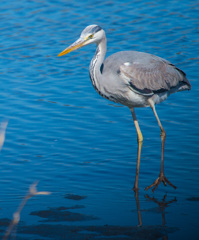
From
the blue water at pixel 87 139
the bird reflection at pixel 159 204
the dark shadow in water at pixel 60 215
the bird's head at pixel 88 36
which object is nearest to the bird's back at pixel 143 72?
the bird's head at pixel 88 36

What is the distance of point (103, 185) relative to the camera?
6.89 m

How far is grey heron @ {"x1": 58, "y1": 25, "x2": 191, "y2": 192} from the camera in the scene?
7023mm

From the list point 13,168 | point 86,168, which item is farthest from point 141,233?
point 13,168

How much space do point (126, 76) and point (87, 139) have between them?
163cm

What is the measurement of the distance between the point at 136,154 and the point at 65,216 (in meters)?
2.07

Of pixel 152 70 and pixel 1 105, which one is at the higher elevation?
pixel 152 70

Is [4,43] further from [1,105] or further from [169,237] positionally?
[169,237]

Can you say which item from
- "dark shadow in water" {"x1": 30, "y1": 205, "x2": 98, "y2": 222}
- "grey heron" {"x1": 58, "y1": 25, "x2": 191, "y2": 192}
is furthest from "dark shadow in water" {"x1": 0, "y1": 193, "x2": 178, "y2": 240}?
"grey heron" {"x1": 58, "y1": 25, "x2": 191, "y2": 192}

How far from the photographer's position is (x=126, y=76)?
23.2ft

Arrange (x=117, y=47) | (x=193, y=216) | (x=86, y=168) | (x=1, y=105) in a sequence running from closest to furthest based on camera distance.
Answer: (x=193, y=216) → (x=86, y=168) → (x=1, y=105) → (x=117, y=47)

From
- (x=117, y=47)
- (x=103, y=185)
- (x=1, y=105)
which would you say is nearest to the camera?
(x=103, y=185)

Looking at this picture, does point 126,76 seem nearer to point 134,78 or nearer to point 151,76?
point 134,78

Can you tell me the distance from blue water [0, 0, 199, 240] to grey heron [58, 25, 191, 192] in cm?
46

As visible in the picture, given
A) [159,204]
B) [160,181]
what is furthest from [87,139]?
[159,204]
